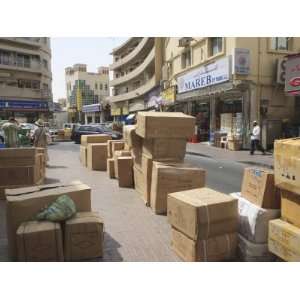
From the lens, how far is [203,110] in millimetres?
25203

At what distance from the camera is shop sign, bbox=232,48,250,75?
59.1 ft

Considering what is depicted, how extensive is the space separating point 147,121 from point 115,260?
2.92 m

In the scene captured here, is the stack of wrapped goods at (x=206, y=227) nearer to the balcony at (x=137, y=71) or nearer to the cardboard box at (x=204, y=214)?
the cardboard box at (x=204, y=214)

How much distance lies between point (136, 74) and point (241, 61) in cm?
3246

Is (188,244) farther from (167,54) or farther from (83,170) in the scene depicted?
(167,54)

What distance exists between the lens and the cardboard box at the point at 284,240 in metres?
3.28

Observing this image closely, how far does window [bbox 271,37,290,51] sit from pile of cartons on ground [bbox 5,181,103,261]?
18032 millimetres

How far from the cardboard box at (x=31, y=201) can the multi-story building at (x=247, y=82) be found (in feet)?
49.0

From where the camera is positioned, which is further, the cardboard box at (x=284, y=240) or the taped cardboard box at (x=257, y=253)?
the taped cardboard box at (x=257, y=253)

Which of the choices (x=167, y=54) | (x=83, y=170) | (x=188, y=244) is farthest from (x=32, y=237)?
(x=167, y=54)

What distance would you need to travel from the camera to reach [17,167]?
23.3ft

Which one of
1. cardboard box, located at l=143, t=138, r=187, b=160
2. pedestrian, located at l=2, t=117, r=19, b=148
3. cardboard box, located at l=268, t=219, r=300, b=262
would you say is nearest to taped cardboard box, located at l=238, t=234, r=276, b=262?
cardboard box, located at l=268, t=219, r=300, b=262

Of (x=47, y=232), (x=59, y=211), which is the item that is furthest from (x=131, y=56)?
(x=47, y=232)

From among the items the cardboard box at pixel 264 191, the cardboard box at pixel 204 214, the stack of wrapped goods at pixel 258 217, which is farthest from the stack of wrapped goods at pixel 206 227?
the cardboard box at pixel 264 191
